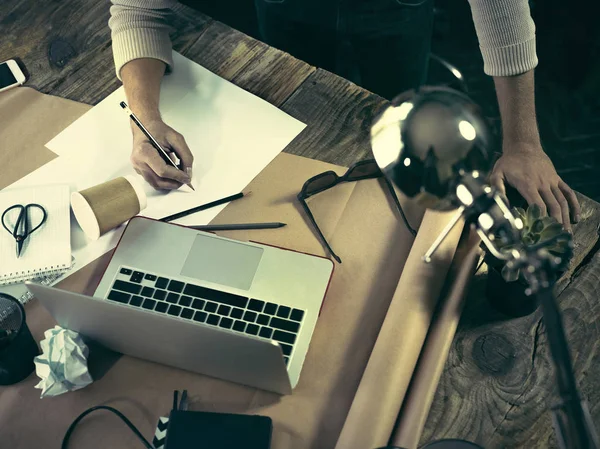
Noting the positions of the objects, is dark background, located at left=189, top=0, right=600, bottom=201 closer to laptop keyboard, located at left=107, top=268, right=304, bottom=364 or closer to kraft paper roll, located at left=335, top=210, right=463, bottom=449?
kraft paper roll, located at left=335, top=210, right=463, bottom=449

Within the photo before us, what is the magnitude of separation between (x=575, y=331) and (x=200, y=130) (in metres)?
0.68

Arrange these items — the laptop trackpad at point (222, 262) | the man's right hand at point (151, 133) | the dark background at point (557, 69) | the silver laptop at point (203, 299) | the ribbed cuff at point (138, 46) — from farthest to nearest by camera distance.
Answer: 1. the dark background at point (557, 69)
2. the ribbed cuff at point (138, 46)
3. the man's right hand at point (151, 133)
4. the laptop trackpad at point (222, 262)
5. the silver laptop at point (203, 299)

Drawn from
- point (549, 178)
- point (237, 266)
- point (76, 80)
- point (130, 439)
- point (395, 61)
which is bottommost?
point (130, 439)

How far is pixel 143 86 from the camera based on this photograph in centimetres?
104

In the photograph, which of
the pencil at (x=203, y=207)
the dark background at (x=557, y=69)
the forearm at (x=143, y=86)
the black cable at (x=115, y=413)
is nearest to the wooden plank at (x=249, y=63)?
the forearm at (x=143, y=86)

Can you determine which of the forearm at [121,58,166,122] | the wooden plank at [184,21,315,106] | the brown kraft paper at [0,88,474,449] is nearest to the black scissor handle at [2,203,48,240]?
the brown kraft paper at [0,88,474,449]

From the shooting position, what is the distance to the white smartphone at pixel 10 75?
43.1 inches

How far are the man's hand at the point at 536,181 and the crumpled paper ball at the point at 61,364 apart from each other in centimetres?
68

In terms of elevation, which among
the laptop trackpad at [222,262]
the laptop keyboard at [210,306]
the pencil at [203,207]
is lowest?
the laptop keyboard at [210,306]

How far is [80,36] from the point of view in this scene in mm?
1161

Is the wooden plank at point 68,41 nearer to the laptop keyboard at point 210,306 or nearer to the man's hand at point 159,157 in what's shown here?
the man's hand at point 159,157

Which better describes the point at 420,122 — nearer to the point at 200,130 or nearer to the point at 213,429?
the point at 213,429

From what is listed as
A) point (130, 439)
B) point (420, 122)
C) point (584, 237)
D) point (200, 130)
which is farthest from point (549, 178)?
point (130, 439)

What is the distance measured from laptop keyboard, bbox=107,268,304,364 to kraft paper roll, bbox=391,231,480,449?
0.56 ft
